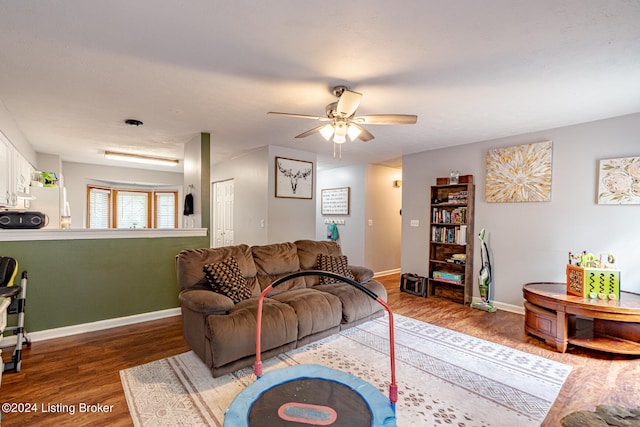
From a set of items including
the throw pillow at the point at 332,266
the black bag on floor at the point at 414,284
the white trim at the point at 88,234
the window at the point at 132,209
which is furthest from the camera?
the window at the point at 132,209

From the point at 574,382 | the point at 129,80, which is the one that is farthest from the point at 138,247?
the point at 574,382

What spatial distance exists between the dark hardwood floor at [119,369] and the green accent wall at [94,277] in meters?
0.25

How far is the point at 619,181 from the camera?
333 cm

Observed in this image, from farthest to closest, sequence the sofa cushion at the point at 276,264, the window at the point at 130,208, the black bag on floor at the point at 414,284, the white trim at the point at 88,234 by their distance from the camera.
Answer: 1. the window at the point at 130,208
2. the black bag on floor at the point at 414,284
3. the sofa cushion at the point at 276,264
4. the white trim at the point at 88,234

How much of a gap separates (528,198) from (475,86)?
7.34 ft

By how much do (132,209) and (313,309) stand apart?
698 cm

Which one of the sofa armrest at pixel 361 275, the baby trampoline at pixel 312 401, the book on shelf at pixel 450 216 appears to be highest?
the book on shelf at pixel 450 216

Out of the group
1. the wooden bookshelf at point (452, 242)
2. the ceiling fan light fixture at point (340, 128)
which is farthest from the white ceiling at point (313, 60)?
the wooden bookshelf at point (452, 242)

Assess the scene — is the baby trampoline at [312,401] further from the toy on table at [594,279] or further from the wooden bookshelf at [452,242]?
the wooden bookshelf at [452,242]

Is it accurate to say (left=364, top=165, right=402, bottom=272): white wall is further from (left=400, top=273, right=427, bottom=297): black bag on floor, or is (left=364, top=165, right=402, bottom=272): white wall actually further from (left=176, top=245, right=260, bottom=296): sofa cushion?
(left=176, top=245, right=260, bottom=296): sofa cushion

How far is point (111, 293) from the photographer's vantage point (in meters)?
3.52

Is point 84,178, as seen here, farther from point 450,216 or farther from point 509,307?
point 509,307

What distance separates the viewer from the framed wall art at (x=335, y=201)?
679 cm

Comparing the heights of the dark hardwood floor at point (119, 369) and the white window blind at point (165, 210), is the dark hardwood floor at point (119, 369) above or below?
below
